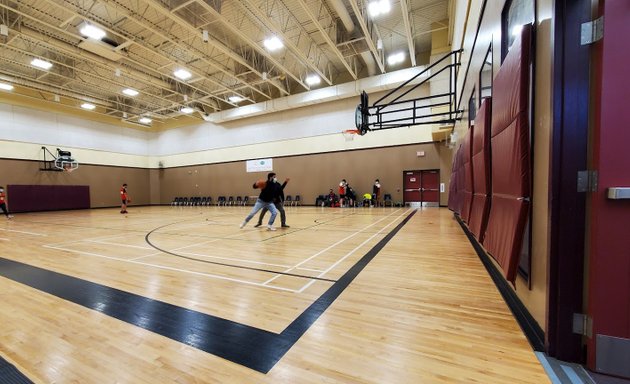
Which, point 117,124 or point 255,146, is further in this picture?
point 117,124

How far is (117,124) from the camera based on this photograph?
22.4 m

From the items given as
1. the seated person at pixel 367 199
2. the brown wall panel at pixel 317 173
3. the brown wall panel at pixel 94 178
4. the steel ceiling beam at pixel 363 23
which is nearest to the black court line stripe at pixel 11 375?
the steel ceiling beam at pixel 363 23

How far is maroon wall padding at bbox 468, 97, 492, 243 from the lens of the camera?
12.0 ft

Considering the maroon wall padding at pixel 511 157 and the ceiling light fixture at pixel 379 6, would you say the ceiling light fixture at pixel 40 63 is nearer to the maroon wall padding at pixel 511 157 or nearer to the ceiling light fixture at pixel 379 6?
the ceiling light fixture at pixel 379 6

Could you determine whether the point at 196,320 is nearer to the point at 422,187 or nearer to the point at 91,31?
the point at 91,31

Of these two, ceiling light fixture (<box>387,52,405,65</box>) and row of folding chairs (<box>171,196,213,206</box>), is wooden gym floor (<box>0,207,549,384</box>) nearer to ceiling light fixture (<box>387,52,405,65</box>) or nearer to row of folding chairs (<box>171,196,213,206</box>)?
ceiling light fixture (<box>387,52,405,65</box>)

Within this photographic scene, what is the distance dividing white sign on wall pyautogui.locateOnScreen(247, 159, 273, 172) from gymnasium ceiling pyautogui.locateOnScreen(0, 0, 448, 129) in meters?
5.10

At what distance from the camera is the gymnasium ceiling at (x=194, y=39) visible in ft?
32.3

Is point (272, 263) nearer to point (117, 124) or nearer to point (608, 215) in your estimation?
point (608, 215)

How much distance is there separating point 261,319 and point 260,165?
18.4 m

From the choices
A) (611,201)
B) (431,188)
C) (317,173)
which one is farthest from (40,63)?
(431,188)

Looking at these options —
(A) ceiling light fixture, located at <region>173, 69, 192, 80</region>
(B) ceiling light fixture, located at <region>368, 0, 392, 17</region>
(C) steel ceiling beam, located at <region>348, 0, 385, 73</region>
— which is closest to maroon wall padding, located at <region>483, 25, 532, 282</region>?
(C) steel ceiling beam, located at <region>348, 0, 385, 73</region>

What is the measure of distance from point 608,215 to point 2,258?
8.36m

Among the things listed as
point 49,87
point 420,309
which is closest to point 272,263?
point 420,309
